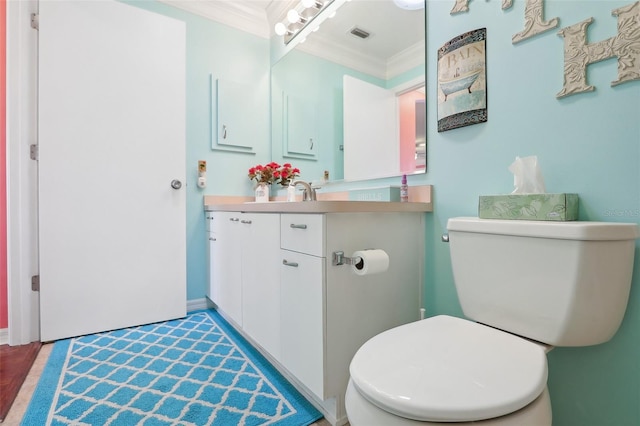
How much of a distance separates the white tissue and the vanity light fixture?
157 centimetres

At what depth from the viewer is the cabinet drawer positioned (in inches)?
42.4

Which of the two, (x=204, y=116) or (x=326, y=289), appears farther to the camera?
(x=204, y=116)

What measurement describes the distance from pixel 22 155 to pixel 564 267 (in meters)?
2.46

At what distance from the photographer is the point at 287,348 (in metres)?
1.27

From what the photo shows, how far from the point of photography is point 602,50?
0.87m

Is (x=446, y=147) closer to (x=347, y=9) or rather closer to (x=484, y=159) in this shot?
(x=484, y=159)

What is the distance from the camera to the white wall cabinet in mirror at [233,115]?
236cm

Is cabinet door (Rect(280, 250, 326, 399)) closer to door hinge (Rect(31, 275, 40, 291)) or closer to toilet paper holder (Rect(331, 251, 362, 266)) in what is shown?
toilet paper holder (Rect(331, 251, 362, 266))

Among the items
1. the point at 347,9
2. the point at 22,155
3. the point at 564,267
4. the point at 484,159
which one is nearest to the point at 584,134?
the point at 484,159

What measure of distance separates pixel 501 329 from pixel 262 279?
955mm

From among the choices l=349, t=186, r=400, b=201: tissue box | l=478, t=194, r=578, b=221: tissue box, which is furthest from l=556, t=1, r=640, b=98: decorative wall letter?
l=349, t=186, r=400, b=201: tissue box

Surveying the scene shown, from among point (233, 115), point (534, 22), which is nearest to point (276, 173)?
point (233, 115)

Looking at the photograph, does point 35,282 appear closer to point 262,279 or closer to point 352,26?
point 262,279

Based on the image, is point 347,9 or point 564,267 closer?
point 564,267
